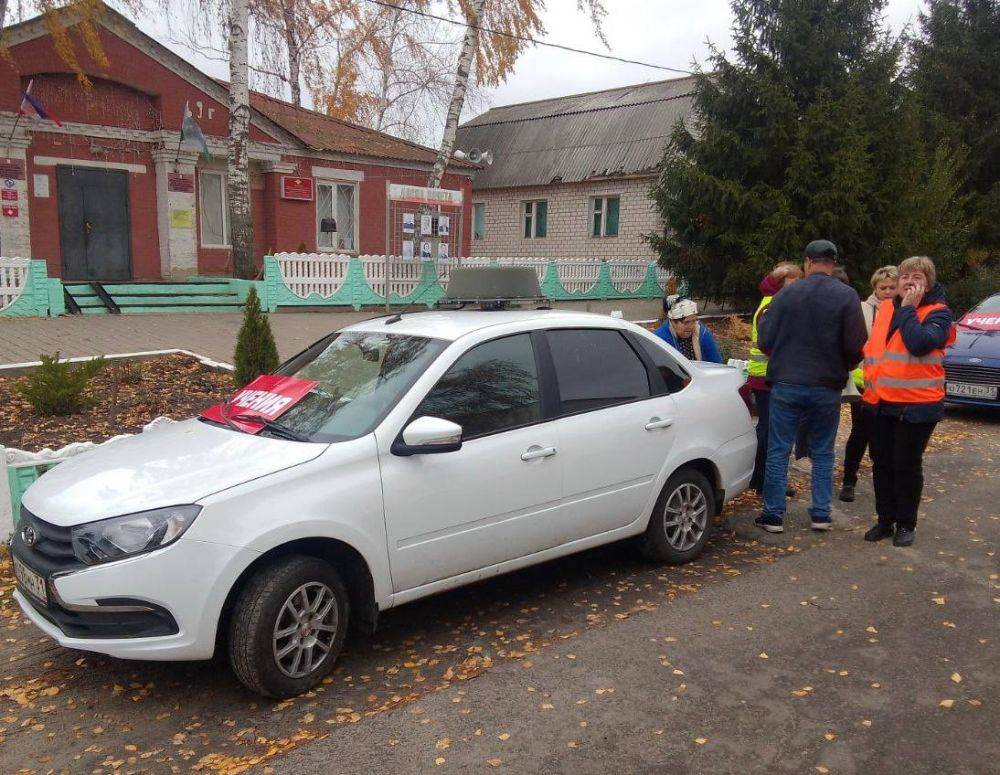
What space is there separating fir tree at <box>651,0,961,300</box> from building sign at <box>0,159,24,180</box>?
13.0 m

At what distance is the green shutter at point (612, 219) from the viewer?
2741 centimetres

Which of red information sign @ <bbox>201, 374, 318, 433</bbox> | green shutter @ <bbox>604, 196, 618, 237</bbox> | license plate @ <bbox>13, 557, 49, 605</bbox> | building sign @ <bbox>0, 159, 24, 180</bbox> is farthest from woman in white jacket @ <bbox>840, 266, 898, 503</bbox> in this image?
green shutter @ <bbox>604, 196, 618, 237</bbox>

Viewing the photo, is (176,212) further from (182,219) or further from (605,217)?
(605,217)

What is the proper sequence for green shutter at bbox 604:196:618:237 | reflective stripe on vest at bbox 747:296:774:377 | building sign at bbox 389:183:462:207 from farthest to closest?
green shutter at bbox 604:196:618:237
building sign at bbox 389:183:462:207
reflective stripe on vest at bbox 747:296:774:377

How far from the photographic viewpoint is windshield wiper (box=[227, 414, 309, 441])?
3871 millimetres

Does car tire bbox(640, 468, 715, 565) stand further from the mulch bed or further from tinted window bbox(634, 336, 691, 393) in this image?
the mulch bed

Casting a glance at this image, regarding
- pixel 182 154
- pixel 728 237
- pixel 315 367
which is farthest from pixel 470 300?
pixel 182 154

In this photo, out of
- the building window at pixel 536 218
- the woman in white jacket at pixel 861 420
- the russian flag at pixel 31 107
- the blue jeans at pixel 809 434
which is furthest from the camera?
the building window at pixel 536 218

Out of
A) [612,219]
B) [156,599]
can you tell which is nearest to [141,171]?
[612,219]

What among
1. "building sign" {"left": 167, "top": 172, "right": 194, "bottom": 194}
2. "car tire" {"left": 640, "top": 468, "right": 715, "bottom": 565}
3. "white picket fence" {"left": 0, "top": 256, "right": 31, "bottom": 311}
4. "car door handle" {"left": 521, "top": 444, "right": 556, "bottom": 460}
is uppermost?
"building sign" {"left": 167, "top": 172, "right": 194, "bottom": 194}

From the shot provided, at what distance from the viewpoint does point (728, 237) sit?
16.1 meters

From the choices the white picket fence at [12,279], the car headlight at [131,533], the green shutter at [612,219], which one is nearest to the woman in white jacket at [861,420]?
the car headlight at [131,533]

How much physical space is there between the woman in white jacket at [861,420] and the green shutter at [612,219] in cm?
2131

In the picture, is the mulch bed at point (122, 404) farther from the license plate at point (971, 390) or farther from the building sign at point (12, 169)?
the building sign at point (12, 169)
